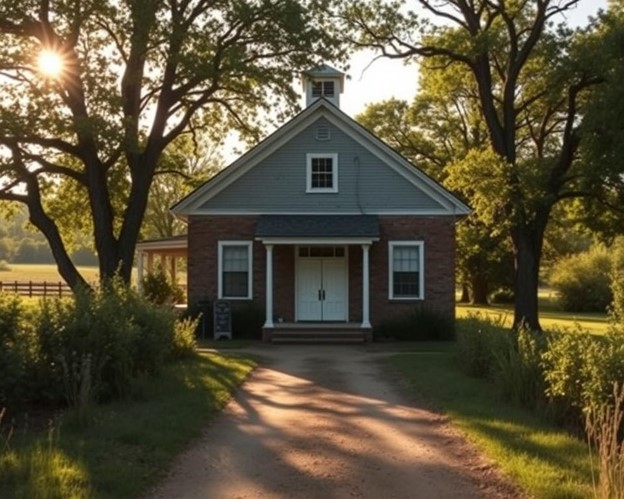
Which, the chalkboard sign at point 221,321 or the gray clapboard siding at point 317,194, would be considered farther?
the gray clapboard siding at point 317,194

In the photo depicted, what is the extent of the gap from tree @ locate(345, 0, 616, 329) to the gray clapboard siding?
3050 millimetres

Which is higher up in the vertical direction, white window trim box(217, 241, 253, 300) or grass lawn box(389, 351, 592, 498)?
white window trim box(217, 241, 253, 300)

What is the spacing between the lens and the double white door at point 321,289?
1052 inches

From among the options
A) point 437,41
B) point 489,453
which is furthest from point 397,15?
point 489,453

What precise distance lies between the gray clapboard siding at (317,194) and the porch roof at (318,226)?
1.39 feet

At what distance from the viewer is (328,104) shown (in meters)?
26.5

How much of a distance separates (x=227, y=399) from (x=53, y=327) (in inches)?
115

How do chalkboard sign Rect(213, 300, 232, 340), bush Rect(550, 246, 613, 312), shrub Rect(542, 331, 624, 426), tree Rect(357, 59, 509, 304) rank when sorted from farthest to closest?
1. bush Rect(550, 246, 613, 312)
2. tree Rect(357, 59, 509, 304)
3. chalkboard sign Rect(213, 300, 232, 340)
4. shrub Rect(542, 331, 624, 426)

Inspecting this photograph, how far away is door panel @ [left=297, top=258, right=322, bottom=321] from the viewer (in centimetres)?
2670

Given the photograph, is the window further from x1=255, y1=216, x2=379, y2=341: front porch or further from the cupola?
x1=255, y1=216, x2=379, y2=341: front porch

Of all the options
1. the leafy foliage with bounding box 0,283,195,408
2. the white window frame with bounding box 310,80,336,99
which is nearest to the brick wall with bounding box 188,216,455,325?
the white window frame with bounding box 310,80,336,99

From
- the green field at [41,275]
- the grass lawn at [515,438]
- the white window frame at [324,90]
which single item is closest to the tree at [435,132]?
the white window frame at [324,90]

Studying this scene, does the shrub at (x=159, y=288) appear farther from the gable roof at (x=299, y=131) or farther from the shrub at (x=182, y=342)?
the shrub at (x=182, y=342)

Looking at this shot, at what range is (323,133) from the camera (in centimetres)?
2694
